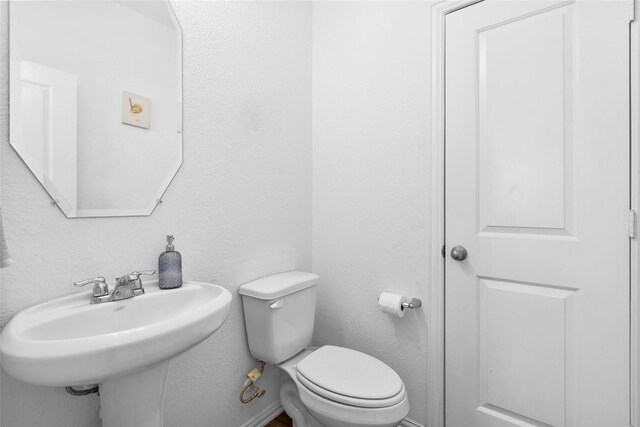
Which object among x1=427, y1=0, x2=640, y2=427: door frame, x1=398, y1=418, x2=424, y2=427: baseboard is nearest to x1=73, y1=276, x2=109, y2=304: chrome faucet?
x1=427, y1=0, x2=640, y2=427: door frame

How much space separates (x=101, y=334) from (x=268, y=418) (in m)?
1.07

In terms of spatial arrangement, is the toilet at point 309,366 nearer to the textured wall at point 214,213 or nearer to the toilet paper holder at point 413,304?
the textured wall at point 214,213

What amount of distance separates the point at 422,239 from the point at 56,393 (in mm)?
1415

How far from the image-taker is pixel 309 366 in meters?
1.26

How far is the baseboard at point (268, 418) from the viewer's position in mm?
1467

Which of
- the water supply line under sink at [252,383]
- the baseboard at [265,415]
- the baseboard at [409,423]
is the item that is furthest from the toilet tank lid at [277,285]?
the baseboard at [409,423]

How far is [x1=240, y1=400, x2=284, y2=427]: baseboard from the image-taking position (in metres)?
1.49

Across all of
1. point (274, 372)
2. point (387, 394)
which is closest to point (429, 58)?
point (387, 394)

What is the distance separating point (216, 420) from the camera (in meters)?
1.33

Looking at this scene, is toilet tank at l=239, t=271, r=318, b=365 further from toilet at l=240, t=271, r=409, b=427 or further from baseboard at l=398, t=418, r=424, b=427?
baseboard at l=398, t=418, r=424, b=427

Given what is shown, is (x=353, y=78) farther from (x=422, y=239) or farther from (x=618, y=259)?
(x=618, y=259)

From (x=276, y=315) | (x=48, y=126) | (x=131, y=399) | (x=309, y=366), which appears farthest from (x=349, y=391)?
(x=48, y=126)

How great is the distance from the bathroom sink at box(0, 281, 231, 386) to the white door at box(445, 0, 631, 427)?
106 cm

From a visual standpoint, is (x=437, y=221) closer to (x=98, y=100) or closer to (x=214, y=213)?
(x=214, y=213)
